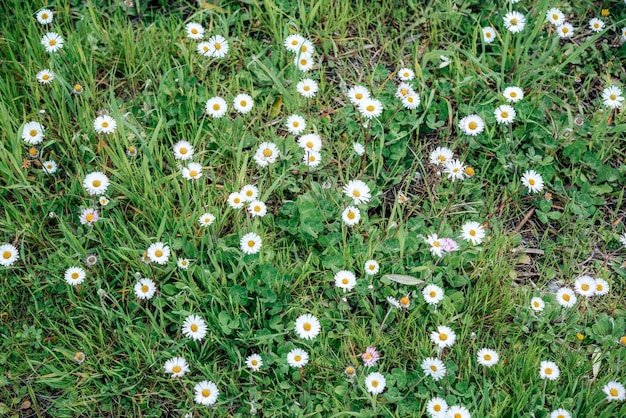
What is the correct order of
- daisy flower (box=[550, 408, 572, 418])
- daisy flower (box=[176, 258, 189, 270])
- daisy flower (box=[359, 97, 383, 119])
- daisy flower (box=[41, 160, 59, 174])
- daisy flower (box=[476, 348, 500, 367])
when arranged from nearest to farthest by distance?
daisy flower (box=[550, 408, 572, 418]), daisy flower (box=[476, 348, 500, 367]), daisy flower (box=[176, 258, 189, 270]), daisy flower (box=[41, 160, 59, 174]), daisy flower (box=[359, 97, 383, 119])

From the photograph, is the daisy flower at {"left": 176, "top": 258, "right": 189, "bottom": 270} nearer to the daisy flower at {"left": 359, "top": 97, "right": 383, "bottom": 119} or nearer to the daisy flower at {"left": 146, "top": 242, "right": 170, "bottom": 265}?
the daisy flower at {"left": 146, "top": 242, "right": 170, "bottom": 265}

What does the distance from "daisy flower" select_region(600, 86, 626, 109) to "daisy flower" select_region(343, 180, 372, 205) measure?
45.6 inches

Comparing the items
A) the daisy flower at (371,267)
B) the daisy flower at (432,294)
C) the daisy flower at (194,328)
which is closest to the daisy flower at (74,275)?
the daisy flower at (194,328)

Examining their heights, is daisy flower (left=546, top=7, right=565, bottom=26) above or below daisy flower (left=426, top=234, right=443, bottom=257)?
above

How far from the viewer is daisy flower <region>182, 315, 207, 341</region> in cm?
223

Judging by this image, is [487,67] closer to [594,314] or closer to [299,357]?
[594,314]

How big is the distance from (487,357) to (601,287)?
0.56 m

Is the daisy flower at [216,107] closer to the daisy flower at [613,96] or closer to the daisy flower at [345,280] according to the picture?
the daisy flower at [345,280]

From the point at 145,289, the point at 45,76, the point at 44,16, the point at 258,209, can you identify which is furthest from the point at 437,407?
the point at 44,16

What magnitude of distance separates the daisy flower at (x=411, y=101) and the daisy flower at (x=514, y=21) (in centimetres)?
58

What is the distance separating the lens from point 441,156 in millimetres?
2621

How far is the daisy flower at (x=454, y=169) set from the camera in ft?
8.36

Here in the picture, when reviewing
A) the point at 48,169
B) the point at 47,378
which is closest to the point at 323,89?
the point at 48,169

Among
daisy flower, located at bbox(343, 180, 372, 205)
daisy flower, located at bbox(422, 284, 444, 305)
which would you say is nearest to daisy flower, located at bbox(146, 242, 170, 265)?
daisy flower, located at bbox(343, 180, 372, 205)
